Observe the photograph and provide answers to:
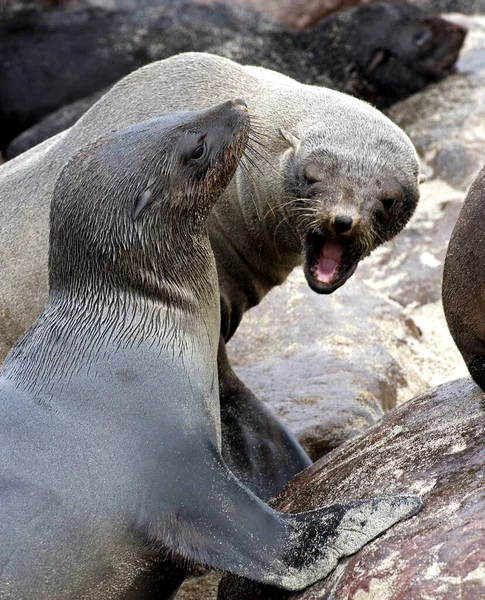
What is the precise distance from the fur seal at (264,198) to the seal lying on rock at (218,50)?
7538 millimetres

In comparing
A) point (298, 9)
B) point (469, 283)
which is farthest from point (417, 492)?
point (298, 9)

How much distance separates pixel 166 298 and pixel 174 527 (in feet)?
3.36

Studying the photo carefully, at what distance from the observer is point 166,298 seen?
4.65 m

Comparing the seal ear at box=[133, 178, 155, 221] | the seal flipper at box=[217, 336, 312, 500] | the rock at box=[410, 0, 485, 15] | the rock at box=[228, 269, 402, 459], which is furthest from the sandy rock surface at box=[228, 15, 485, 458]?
the rock at box=[410, 0, 485, 15]

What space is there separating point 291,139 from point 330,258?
706 mm

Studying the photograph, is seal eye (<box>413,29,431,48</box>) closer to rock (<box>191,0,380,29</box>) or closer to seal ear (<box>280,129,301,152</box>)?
rock (<box>191,0,380,29</box>)

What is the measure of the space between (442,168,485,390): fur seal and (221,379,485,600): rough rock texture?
275 mm

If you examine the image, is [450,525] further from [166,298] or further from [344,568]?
[166,298]

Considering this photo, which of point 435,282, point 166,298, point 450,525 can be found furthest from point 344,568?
point 435,282

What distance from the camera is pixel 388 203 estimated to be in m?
5.85

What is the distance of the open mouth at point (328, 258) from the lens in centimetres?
571

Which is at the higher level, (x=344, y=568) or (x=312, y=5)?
(x=344, y=568)

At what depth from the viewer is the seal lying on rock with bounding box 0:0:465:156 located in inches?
539

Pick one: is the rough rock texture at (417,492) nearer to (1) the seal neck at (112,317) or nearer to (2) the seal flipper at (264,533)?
(2) the seal flipper at (264,533)
